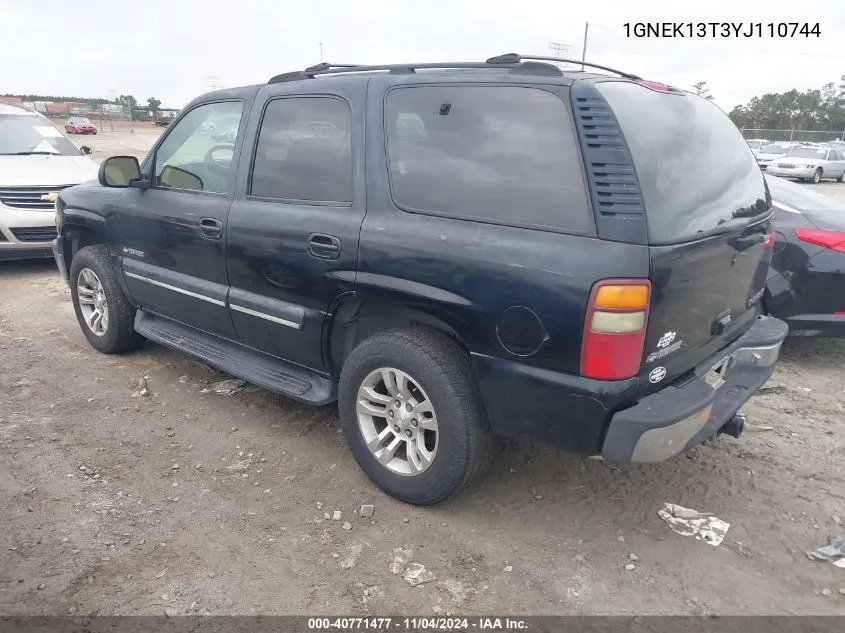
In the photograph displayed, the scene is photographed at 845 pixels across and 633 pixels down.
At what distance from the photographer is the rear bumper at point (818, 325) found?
4.68m

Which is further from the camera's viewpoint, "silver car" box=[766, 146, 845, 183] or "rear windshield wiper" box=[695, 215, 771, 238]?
"silver car" box=[766, 146, 845, 183]

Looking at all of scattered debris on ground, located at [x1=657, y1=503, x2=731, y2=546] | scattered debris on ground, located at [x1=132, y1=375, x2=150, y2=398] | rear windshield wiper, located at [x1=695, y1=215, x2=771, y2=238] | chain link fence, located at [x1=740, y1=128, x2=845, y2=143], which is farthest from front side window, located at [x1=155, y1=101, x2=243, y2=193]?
chain link fence, located at [x1=740, y1=128, x2=845, y2=143]

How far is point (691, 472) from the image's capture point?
3396 millimetres

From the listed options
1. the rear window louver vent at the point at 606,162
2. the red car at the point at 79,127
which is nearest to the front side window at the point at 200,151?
the rear window louver vent at the point at 606,162

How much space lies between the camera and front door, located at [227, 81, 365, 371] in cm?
307

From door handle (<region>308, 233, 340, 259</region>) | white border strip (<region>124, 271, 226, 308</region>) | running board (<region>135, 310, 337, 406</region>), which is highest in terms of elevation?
door handle (<region>308, 233, 340, 259</region>)

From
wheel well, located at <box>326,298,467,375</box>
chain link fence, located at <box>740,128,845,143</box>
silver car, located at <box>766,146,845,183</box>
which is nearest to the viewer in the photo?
wheel well, located at <box>326,298,467,375</box>

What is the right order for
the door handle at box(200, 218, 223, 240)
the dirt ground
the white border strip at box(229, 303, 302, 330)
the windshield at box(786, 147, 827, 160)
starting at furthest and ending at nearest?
the windshield at box(786, 147, 827, 160), the door handle at box(200, 218, 223, 240), the white border strip at box(229, 303, 302, 330), the dirt ground

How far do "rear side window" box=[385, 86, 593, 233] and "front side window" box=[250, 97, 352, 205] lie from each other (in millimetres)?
297

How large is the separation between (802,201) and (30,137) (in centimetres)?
882

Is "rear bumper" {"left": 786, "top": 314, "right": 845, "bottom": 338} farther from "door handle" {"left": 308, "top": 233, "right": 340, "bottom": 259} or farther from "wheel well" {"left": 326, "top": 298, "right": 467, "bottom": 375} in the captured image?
"door handle" {"left": 308, "top": 233, "right": 340, "bottom": 259}

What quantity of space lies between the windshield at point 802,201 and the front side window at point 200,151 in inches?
154

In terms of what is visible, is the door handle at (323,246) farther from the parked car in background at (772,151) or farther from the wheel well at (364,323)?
the parked car in background at (772,151)

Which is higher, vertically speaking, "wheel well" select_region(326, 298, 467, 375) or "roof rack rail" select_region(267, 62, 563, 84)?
"roof rack rail" select_region(267, 62, 563, 84)
